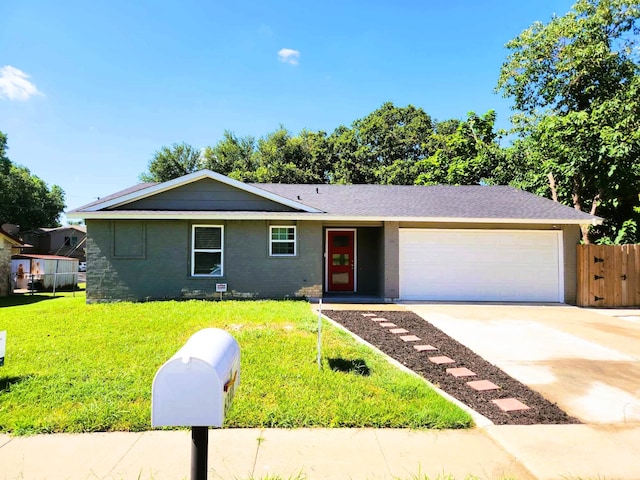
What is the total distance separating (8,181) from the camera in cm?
3938

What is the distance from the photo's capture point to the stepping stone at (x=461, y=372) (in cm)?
504

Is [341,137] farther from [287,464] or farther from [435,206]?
[287,464]

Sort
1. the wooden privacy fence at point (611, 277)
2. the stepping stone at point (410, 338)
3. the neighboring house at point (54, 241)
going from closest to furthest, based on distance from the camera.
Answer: the stepping stone at point (410, 338)
the wooden privacy fence at point (611, 277)
the neighboring house at point (54, 241)

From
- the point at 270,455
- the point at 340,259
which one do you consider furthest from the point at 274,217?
the point at 270,455

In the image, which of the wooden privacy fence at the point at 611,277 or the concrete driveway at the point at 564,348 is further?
the wooden privacy fence at the point at 611,277

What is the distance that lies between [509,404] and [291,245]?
819cm

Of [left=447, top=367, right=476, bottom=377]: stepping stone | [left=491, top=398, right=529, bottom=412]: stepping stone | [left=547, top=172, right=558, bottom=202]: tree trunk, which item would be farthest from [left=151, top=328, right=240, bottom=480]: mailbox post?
[left=547, top=172, right=558, bottom=202]: tree trunk

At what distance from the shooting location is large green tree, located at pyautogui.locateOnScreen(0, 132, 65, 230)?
132ft

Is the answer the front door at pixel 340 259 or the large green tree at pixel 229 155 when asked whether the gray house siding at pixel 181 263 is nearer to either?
the front door at pixel 340 259

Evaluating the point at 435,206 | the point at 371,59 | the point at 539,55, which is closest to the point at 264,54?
the point at 371,59

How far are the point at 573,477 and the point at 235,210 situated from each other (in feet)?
33.4

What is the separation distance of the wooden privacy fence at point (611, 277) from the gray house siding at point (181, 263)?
8428 mm

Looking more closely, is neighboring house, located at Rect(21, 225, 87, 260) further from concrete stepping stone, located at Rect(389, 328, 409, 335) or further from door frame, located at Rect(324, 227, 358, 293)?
concrete stepping stone, located at Rect(389, 328, 409, 335)

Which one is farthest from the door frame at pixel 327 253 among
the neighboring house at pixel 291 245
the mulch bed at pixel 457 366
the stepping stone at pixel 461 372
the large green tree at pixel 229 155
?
the large green tree at pixel 229 155
